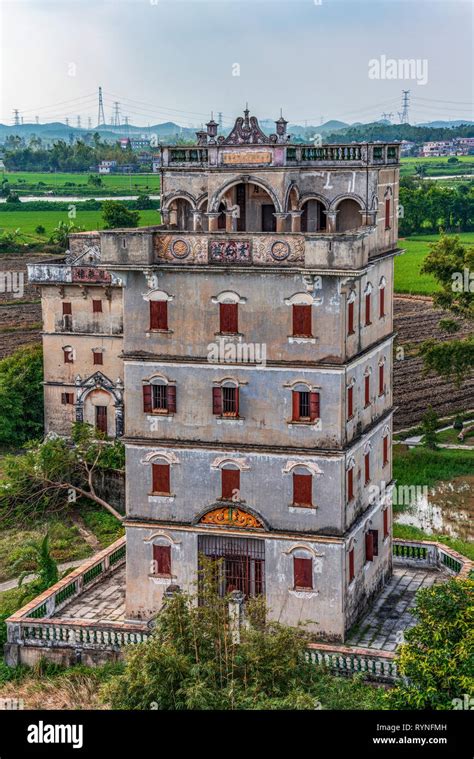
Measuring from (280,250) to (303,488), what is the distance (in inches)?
275

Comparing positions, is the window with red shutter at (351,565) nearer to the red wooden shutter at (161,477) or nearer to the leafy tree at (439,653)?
the leafy tree at (439,653)

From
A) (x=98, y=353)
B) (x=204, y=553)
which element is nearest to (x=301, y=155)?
(x=204, y=553)

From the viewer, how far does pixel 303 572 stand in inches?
1369

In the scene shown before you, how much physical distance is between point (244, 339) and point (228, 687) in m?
10.6

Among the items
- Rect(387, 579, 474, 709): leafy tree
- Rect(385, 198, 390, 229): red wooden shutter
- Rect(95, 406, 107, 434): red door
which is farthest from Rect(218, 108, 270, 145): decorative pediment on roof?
Rect(95, 406, 107, 434): red door

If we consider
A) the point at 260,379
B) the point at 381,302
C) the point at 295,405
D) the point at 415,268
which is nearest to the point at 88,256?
the point at 381,302

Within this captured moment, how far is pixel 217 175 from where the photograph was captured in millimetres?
36188

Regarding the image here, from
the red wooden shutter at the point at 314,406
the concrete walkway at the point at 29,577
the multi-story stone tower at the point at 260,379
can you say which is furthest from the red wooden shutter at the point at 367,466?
the concrete walkway at the point at 29,577

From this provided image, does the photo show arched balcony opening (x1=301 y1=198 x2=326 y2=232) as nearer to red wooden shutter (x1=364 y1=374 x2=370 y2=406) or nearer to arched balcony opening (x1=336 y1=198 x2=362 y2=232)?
arched balcony opening (x1=336 y1=198 x2=362 y2=232)

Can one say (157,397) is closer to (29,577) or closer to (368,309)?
(368,309)

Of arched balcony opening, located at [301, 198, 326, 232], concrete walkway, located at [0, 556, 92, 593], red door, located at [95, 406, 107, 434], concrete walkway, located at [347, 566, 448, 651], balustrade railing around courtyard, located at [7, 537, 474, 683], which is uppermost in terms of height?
arched balcony opening, located at [301, 198, 326, 232]

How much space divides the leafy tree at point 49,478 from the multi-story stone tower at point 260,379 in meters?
13.7

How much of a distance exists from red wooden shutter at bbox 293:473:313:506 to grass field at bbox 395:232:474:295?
207 ft

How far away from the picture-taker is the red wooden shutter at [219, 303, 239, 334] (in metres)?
34.7
